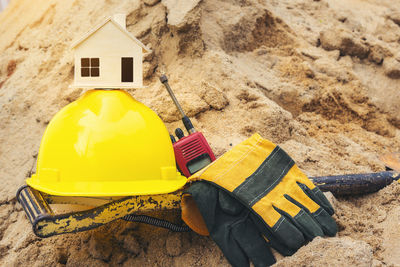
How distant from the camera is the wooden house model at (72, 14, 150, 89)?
173 cm

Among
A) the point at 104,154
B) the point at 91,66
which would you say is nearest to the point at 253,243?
the point at 104,154

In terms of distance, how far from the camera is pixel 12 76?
315cm

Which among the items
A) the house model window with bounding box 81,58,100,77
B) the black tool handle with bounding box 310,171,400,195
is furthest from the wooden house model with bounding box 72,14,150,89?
the black tool handle with bounding box 310,171,400,195

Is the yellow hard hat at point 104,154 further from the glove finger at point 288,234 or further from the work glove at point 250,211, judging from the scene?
the glove finger at point 288,234

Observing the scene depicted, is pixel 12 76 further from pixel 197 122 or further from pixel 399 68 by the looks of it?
pixel 399 68

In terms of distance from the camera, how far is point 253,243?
60.1 inches

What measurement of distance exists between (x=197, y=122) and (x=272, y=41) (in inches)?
48.5

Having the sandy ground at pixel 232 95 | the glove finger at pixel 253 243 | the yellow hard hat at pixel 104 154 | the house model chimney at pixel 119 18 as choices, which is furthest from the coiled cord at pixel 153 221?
the house model chimney at pixel 119 18

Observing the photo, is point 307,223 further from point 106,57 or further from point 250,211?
point 106,57

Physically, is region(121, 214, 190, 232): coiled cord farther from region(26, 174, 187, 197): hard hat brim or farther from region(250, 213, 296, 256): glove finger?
region(250, 213, 296, 256): glove finger

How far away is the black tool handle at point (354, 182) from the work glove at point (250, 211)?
204 millimetres

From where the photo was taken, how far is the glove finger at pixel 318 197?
170cm

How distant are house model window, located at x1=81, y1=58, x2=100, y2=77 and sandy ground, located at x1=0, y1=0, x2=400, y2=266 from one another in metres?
0.66

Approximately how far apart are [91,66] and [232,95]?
3.32ft
